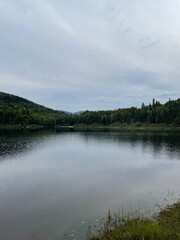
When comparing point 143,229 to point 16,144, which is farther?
point 16,144

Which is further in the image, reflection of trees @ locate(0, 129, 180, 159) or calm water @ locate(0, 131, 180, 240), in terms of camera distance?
A: reflection of trees @ locate(0, 129, 180, 159)

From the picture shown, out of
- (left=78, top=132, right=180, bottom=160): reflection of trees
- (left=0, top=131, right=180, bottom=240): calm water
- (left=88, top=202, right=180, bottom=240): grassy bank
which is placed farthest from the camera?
(left=78, top=132, right=180, bottom=160): reflection of trees

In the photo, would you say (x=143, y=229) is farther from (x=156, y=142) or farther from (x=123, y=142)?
(x=123, y=142)

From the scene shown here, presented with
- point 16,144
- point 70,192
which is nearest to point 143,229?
point 70,192

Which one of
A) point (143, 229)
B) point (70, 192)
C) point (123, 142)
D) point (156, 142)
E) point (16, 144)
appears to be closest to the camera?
point (143, 229)

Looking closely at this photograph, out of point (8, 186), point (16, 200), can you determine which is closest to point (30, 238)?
point (16, 200)

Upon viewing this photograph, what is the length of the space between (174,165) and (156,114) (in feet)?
495

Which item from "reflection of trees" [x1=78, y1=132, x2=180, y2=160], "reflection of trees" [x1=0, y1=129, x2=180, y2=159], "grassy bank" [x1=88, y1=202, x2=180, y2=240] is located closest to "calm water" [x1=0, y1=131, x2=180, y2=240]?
"grassy bank" [x1=88, y1=202, x2=180, y2=240]

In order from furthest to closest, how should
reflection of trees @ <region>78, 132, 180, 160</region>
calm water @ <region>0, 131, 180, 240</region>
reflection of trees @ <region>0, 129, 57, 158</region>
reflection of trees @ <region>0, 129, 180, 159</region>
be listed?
1. reflection of trees @ <region>78, 132, 180, 160</region>
2. reflection of trees @ <region>0, 129, 180, 159</region>
3. reflection of trees @ <region>0, 129, 57, 158</region>
4. calm water @ <region>0, 131, 180, 240</region>

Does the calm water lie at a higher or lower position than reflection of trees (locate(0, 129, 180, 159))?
lower

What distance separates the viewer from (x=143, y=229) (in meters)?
15.7

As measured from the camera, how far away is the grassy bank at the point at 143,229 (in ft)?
50.2

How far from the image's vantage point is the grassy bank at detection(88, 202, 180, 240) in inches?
602

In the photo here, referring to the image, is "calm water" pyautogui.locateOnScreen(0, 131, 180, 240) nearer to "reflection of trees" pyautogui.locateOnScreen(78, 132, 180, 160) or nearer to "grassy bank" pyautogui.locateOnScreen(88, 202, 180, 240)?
"grassy bank" pyautogui.locateOnScreen(88, 202, 180, 240)
